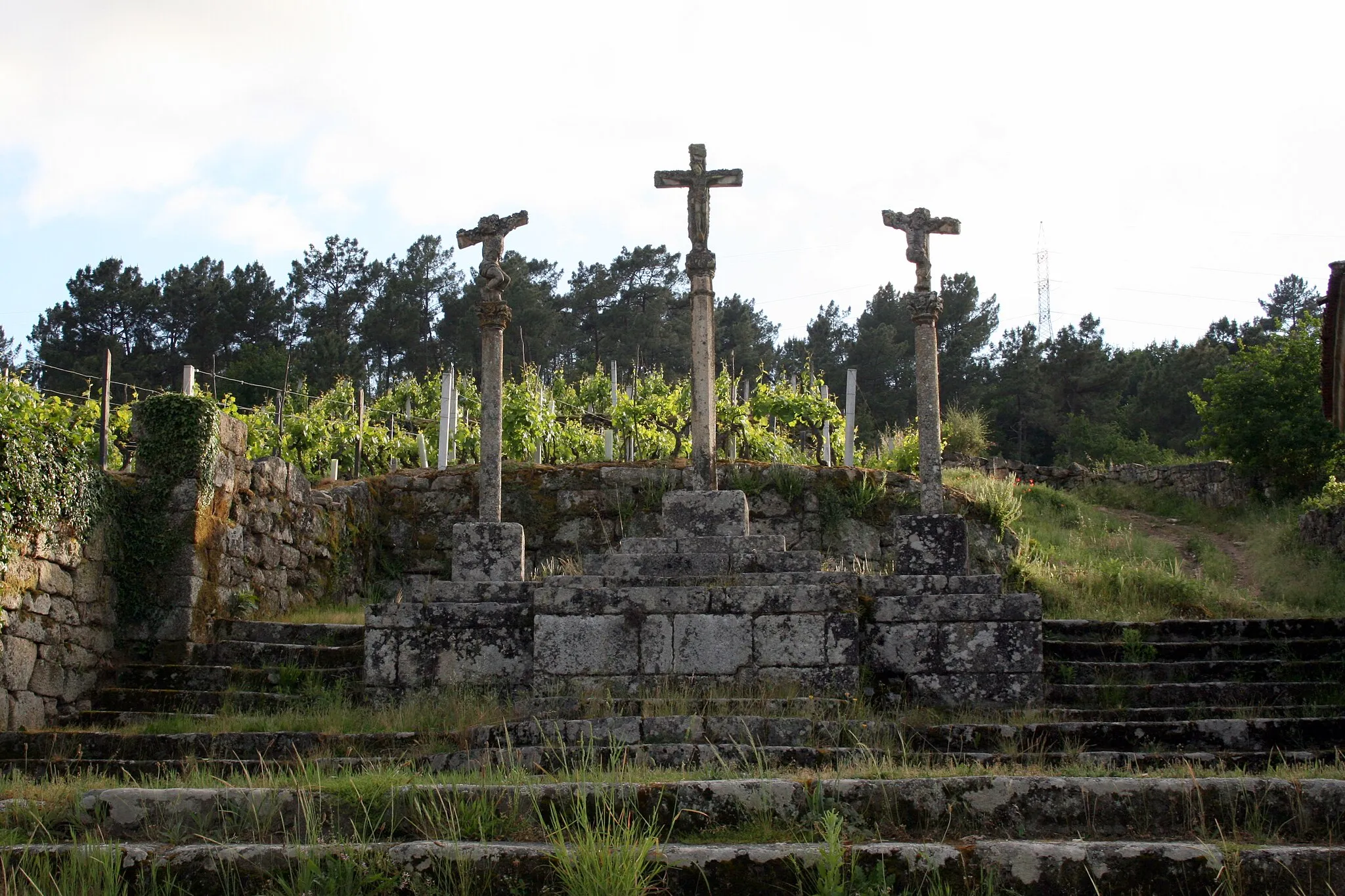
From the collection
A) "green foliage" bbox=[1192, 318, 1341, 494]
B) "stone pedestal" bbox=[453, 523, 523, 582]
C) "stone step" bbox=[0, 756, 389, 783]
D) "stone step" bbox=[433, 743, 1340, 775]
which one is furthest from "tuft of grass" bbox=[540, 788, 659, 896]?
"green foliage" bbox=[1192, 318, 1341, 494]

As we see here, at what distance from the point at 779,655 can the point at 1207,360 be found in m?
34.1

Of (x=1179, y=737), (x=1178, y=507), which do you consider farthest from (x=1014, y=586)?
(x=1178, y=507)

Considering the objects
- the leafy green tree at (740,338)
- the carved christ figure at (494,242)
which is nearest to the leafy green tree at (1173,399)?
the leafy green tree at (740,338)

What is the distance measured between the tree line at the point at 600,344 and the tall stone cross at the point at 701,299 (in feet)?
82.2

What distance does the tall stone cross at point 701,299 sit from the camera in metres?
11.6

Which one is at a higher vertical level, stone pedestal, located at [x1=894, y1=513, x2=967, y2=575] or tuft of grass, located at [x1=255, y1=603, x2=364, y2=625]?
stone pedestal, located at [x1=894, y1=513, x2=967, y2=575]

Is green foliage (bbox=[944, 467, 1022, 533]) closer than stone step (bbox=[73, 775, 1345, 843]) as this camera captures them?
No

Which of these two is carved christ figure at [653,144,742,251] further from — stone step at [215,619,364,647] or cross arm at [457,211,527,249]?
stone step at [215,619,364,647]

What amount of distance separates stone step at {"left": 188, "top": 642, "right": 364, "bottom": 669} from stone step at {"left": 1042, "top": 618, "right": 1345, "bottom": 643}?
243 inches

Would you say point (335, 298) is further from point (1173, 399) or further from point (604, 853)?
point (604, 853)

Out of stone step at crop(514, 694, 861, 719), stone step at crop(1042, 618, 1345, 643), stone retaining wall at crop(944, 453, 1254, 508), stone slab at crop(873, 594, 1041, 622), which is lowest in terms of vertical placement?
stone step at crop(514, 694, 861, 719)

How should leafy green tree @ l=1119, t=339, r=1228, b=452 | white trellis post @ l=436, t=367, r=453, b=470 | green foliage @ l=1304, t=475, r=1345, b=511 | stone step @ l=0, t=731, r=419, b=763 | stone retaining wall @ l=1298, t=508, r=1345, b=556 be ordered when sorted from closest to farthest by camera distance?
stone step @ l=0, t=731, r=419, b=763 → stone retaining wall @ l=1298, t=508, r=1345, b=556 → green foliage @ l=1304, t=475, r=1345, b=511 → white trellis post @ l=436, t=367, r=453, b=470 → leafy green tree @ l=1119, t=339, r=1228, b=452

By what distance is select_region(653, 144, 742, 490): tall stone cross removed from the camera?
1156 centimetres

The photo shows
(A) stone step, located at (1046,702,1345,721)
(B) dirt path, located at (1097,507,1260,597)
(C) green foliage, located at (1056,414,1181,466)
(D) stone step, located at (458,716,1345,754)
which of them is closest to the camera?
(D) stone step, located at (458,716,1345,754)
